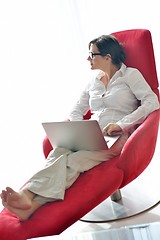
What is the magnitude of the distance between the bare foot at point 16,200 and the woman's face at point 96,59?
851mm

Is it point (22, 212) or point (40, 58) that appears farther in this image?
point (40, 58)

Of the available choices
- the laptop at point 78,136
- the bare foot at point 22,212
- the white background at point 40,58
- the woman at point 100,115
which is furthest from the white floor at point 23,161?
the bare foot at point 22,212

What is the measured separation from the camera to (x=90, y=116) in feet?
7.11

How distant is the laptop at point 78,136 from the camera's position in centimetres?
159

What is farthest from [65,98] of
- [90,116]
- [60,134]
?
[60,134]

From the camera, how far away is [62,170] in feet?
5.12

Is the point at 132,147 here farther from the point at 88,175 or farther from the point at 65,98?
the point at 65,98

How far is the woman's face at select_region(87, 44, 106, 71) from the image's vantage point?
6.23 ft

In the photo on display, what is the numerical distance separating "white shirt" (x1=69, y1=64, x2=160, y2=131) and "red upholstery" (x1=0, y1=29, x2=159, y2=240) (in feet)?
0.24

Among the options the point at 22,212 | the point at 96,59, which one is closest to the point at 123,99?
the point at 96,59

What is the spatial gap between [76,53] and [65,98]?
375 mm

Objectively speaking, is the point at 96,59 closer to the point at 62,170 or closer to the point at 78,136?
the point at 78,136

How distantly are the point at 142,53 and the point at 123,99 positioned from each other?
0.91 feet

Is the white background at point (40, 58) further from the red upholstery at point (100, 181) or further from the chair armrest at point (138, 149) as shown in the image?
the chair armrest at point (138, 149)
